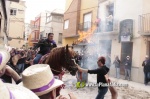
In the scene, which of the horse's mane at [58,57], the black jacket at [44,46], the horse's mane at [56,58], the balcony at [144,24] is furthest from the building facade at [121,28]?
the horse's mane at [56,58]

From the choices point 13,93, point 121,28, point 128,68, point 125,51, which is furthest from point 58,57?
point 121,28

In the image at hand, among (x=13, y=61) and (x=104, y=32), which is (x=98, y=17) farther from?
(x=13, y=61)

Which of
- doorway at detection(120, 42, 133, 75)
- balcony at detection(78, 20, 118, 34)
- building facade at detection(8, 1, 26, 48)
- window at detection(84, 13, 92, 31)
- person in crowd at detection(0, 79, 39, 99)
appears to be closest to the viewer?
person in crowd at detection(0, 79, 39, 99)

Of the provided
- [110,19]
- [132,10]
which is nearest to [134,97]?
[132,10]

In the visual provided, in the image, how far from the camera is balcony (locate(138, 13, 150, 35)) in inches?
621

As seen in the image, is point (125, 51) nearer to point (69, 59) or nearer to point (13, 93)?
point (69, 59)

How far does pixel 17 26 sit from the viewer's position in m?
41.9

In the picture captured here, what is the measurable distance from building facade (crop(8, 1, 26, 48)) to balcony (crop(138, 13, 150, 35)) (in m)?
28.2

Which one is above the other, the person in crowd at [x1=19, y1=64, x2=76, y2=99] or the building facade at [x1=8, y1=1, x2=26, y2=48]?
the building facade at [x1=8, y1=1, x2=26, y2=48]

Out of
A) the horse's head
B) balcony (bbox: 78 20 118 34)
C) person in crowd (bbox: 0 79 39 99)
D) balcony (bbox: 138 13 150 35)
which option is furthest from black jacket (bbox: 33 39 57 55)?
balcony (bbox: 78 20 118 34)

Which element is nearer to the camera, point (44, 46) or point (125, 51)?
point (44, 46)

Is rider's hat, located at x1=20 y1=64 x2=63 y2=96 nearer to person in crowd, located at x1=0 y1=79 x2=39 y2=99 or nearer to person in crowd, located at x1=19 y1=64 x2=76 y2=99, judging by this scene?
person in crowd, located at x1=19 y1=64 x2=76 y2=99

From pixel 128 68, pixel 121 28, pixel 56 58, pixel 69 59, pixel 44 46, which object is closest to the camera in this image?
pixel 56 58

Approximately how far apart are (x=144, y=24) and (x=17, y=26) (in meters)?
29.6
